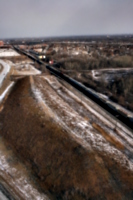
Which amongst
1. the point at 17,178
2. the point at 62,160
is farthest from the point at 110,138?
the point at 17,178

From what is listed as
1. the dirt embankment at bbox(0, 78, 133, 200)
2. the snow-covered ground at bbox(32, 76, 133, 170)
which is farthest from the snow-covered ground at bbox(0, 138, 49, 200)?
the snow-covered ground at bbox(32, 76, 133, 170)

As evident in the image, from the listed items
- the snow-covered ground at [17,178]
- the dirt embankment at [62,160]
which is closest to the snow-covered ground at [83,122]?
the dirt embankment at [62,160]

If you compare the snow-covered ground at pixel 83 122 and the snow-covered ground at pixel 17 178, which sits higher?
the snow-covered ground at pixel 83 122

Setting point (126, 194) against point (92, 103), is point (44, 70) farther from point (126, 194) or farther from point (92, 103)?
point (126, 194)

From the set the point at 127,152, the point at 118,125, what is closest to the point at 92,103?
the point at 118,125

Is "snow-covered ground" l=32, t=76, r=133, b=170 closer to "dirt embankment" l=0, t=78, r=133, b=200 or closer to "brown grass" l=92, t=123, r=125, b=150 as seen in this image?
"brown grass" l=92, t=123, r=125, b=150

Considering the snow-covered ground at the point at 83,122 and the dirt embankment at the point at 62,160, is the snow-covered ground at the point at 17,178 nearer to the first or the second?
the dirt embankment at the point at 62,160

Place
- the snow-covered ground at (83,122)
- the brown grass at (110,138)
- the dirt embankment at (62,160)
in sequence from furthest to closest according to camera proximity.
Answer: the brown grass at (110,138)
the snow-covered ground at (83,122)
the dirt embankment at (62,160)

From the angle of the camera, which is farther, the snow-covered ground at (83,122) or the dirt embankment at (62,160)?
the snow-covered ground at (83,122)
